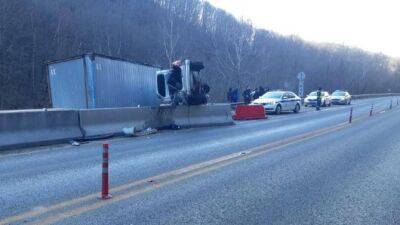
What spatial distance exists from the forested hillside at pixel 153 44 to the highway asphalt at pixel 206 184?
2703 centimetres

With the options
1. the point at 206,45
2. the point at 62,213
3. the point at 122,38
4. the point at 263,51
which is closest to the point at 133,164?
the point at 62,213

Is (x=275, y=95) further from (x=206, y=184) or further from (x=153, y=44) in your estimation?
(x=153, y=44)

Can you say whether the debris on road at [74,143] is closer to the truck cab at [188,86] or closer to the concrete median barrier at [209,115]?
the truck cab at [188,86]

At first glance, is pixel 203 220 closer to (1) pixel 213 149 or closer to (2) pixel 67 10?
(1) pixel 213 149

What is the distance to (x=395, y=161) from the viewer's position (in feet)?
35.8

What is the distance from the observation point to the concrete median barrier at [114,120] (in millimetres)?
14719

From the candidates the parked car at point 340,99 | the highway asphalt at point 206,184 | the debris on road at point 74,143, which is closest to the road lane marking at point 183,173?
the highway asphalt at point 206,184

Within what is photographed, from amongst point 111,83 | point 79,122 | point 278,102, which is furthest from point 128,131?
point 278,102

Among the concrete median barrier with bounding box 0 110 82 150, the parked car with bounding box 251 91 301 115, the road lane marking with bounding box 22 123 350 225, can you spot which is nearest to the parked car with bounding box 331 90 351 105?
the parked car with bounding box 251 91 301 115

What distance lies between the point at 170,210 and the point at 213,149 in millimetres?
6241

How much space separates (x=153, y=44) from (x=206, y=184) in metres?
61.4

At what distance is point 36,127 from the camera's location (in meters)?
13.2

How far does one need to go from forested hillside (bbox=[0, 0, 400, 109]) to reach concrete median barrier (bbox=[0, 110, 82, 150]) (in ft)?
76.3

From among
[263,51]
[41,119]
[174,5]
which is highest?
[174,5]
